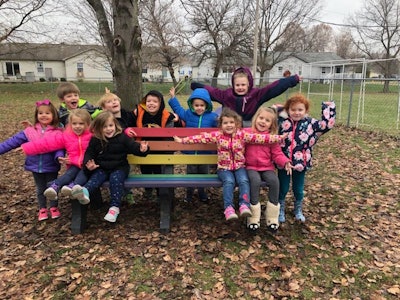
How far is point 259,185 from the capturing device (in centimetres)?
366

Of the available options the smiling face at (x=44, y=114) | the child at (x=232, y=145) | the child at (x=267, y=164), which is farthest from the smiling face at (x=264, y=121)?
the smiling face at (x=44, y=114)

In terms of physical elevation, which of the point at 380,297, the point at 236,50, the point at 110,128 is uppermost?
the point at 236,50

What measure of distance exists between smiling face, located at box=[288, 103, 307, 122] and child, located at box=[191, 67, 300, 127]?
60 centimetres

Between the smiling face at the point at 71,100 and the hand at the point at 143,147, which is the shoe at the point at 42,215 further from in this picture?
the hand at the point at 143,147

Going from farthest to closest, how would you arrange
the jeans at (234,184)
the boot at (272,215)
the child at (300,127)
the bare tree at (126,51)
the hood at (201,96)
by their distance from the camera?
the bare tree at (126,51), the hood at (201,96), the child at (300,127), the boot at (272,215), the jeans at (234,184)

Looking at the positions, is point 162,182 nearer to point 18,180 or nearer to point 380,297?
point 380,297

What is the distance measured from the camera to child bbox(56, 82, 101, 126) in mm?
4359

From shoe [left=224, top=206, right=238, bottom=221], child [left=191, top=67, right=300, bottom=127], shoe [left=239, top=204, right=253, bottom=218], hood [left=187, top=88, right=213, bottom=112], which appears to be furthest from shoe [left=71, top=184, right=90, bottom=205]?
child [left=191, top=67, right=300, bottom=127]

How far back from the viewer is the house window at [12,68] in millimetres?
47375

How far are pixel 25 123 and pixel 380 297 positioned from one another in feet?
13.2

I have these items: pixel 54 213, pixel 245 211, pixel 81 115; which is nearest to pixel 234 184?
pixel 245 211

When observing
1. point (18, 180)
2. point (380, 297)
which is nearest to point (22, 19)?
point (18, 180)

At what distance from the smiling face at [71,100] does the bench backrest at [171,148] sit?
0.94 m

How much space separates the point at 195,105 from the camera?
4402mm
